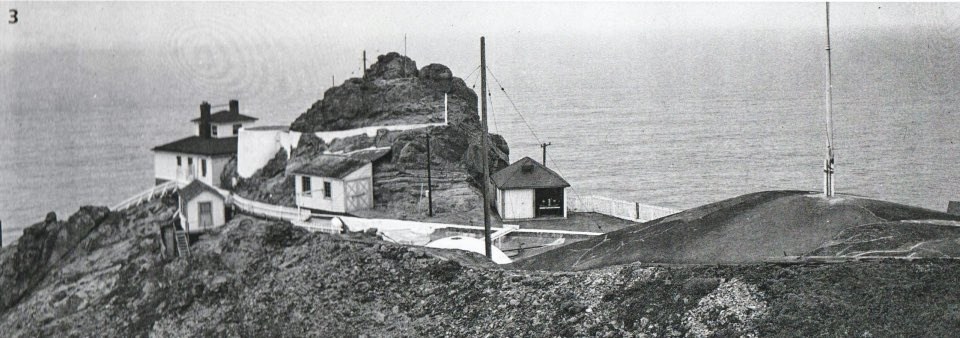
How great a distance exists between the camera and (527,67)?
1644 inches

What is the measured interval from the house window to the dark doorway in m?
9.24

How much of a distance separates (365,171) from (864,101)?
59.6 ft

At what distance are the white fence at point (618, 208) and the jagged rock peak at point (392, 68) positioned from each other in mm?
11903

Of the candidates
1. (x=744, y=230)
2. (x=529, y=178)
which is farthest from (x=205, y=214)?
(x=744, y=230)

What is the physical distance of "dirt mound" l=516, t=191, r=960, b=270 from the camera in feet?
47.6

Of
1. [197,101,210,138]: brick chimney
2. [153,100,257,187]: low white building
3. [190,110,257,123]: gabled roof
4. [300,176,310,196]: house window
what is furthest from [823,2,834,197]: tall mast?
[197,101,210,138]: brick chimney

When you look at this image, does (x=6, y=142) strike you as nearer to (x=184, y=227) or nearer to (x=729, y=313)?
(x=184, y=227)

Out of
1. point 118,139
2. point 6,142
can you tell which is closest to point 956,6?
point 118,139

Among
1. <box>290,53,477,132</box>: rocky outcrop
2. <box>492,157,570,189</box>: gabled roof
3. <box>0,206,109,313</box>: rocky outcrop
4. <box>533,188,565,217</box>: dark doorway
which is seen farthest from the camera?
<box>290,53,477,132</box>: rocky outcrop

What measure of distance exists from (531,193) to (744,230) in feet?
57.1

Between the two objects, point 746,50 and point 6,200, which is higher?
point 746,50

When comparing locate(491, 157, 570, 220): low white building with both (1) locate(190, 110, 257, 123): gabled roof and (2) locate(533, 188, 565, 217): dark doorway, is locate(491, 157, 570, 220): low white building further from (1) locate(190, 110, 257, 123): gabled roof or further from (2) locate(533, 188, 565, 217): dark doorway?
(1) locate(190, 110, 257, 123): gabled roof

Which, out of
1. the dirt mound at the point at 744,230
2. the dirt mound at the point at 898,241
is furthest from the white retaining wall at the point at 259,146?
the dirt mound at the point at 898,241

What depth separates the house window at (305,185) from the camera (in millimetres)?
36312
